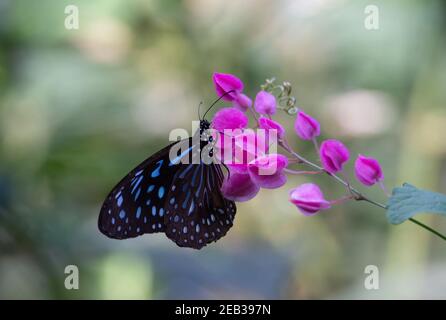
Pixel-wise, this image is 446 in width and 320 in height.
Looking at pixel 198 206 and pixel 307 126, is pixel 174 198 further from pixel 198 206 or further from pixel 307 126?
pixel 307 126

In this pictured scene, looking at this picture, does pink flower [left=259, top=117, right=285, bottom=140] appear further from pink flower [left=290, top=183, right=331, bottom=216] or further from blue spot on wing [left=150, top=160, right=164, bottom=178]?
blue spot on wing [left=150, top=160, right=164, bottom=178]

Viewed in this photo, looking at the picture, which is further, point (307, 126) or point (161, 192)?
point (161, 192)

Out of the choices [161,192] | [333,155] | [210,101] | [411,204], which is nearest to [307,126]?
[333,155]

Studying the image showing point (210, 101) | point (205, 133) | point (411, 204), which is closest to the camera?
point (411, 204)

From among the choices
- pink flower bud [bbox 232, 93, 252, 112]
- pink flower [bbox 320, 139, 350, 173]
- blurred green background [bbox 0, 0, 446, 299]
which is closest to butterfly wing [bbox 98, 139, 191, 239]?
pink flower bud [bbox 232, 93, 252, 112]

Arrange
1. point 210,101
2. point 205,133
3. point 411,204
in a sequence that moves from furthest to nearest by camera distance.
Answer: point 210,101 < point 205,133 < point 411,204

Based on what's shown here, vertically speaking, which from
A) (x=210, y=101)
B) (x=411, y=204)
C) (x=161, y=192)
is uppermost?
(x=210, y=101)
